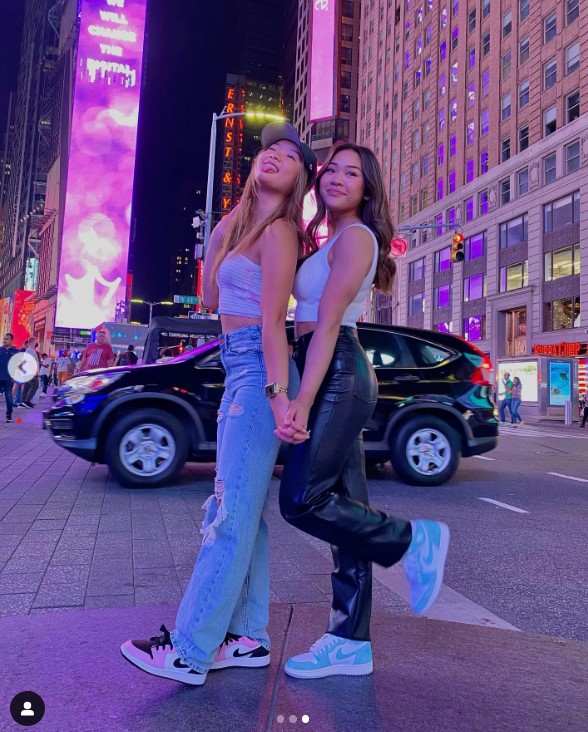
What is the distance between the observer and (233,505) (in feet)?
7.17

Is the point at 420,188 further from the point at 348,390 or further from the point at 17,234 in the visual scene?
the point at 17,234

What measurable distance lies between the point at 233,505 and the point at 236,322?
684 mm

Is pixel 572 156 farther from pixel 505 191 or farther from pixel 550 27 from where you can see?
pixel 550 27

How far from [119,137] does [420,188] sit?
142 ft

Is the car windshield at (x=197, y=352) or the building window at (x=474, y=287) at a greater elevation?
the building window at (x=474, y=287)

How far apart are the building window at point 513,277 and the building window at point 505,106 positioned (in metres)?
10.1

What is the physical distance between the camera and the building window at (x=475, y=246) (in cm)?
4144

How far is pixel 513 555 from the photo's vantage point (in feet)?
14.9

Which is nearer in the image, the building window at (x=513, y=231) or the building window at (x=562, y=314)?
the building window at (x=562, y=314)

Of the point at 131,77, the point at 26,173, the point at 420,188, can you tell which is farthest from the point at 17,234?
the point at 420,188

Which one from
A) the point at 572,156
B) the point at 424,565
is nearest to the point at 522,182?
the point at 572,156

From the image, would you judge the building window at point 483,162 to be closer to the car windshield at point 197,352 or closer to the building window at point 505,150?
the building window at point 505,150


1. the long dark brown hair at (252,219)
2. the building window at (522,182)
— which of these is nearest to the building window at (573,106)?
the building window at (522,182)

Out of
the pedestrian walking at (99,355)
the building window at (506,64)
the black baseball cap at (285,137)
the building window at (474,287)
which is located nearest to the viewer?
the black baseball cap at (285,137)
